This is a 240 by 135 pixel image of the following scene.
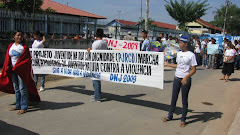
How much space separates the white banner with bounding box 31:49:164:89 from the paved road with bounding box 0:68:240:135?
722 millimetres

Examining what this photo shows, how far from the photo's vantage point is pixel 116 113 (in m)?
5.77

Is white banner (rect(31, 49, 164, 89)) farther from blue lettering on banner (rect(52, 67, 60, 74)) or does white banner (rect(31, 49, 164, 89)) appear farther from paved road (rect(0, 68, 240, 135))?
paved road (rect(0, 68, 240, 135))

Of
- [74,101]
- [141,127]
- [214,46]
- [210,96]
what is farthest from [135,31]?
[141,127]

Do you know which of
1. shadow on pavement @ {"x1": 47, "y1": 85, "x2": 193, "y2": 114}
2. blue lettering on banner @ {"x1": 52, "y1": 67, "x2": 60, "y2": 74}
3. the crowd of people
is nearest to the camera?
the crowd of people

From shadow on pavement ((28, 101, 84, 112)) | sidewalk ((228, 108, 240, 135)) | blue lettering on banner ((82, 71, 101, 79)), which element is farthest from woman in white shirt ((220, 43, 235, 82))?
shadow on pavement ((28, 101, 84, 112))

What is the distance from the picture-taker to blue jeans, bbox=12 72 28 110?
5418 mm

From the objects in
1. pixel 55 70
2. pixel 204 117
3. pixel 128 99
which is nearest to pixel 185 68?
pixel 204 117

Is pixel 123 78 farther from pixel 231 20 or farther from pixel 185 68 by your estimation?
pixel 231 20

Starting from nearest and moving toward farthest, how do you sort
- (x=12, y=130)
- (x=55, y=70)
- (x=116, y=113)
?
1. (x=12, y=130)
2. (x=116, y=113)
3. (x=55, y=70)

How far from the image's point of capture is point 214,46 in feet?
51.0

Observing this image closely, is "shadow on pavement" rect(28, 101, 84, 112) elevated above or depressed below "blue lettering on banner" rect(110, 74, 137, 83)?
below

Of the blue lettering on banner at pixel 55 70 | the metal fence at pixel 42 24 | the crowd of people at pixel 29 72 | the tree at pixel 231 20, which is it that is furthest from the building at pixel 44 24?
the tree at pixel 231 20

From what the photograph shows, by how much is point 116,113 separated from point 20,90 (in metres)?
2.17

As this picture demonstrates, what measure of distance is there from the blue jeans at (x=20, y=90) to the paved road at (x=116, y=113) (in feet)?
0.77
